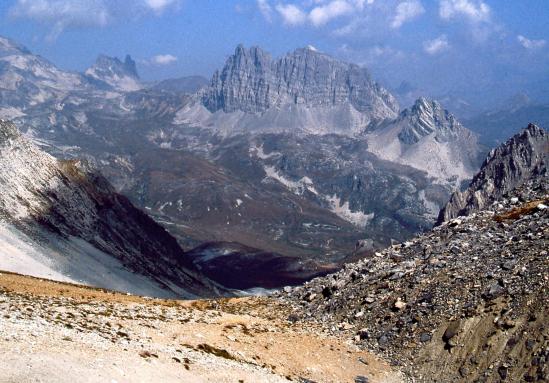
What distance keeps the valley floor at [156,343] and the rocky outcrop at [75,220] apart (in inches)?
2139

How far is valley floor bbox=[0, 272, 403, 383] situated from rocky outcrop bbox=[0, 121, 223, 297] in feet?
178

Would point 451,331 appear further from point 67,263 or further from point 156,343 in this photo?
point 67,263

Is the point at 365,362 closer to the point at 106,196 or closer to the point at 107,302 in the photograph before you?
the point at 107,302

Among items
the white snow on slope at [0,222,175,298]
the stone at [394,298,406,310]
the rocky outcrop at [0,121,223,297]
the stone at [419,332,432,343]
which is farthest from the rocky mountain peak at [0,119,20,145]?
the stone at [419,332,432,343]

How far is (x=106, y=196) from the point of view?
162 metres

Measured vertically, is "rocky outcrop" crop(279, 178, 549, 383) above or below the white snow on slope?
above

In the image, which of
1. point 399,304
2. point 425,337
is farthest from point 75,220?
point 425,337

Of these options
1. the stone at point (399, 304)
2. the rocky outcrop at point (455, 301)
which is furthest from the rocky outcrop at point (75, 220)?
the stone at point (399, 304)

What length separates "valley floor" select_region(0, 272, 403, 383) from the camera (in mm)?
29688

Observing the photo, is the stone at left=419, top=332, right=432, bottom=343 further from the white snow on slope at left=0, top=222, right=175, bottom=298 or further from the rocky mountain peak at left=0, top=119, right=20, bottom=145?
the rocky mountain peak at left=0, top=119, right=20, bottom=145

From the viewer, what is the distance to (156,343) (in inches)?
1441

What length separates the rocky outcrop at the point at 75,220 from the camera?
11075 cm

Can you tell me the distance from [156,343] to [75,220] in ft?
337

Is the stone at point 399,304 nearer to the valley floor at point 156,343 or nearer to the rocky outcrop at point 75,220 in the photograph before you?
the valley floor at point 156,343
